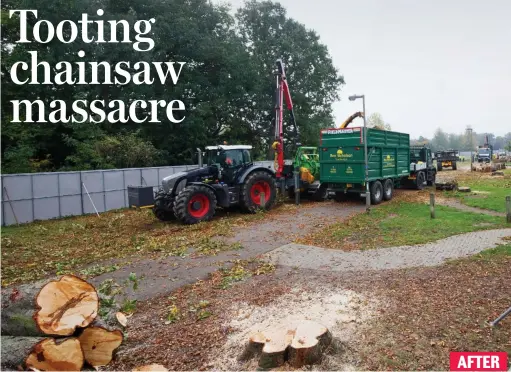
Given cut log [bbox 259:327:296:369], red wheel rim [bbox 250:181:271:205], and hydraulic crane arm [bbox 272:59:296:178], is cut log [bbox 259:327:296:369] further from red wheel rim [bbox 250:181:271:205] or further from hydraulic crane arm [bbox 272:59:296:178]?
hydraulic crane arm [bbox 272:59:296:178]

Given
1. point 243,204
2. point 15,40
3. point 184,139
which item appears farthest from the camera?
point 184,139

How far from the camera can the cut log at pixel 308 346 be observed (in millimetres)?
4254

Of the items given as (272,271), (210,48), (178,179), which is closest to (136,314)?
(272,271)

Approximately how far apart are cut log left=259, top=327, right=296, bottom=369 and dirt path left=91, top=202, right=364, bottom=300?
116 inches

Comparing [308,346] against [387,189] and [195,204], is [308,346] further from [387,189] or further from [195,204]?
[387,189]

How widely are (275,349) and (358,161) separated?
12436mm

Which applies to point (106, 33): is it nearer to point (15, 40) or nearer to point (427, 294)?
point (15, 40)

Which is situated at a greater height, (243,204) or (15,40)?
(15,40)

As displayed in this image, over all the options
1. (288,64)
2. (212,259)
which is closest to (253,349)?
(212,259)

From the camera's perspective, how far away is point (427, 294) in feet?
19.9

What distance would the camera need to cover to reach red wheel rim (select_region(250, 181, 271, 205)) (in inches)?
594

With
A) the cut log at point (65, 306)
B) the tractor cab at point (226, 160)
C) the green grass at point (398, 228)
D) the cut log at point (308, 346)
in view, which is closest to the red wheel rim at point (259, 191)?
the tractor cab at point (226, 160)

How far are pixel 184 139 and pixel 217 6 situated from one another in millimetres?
11126

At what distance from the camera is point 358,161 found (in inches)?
623
